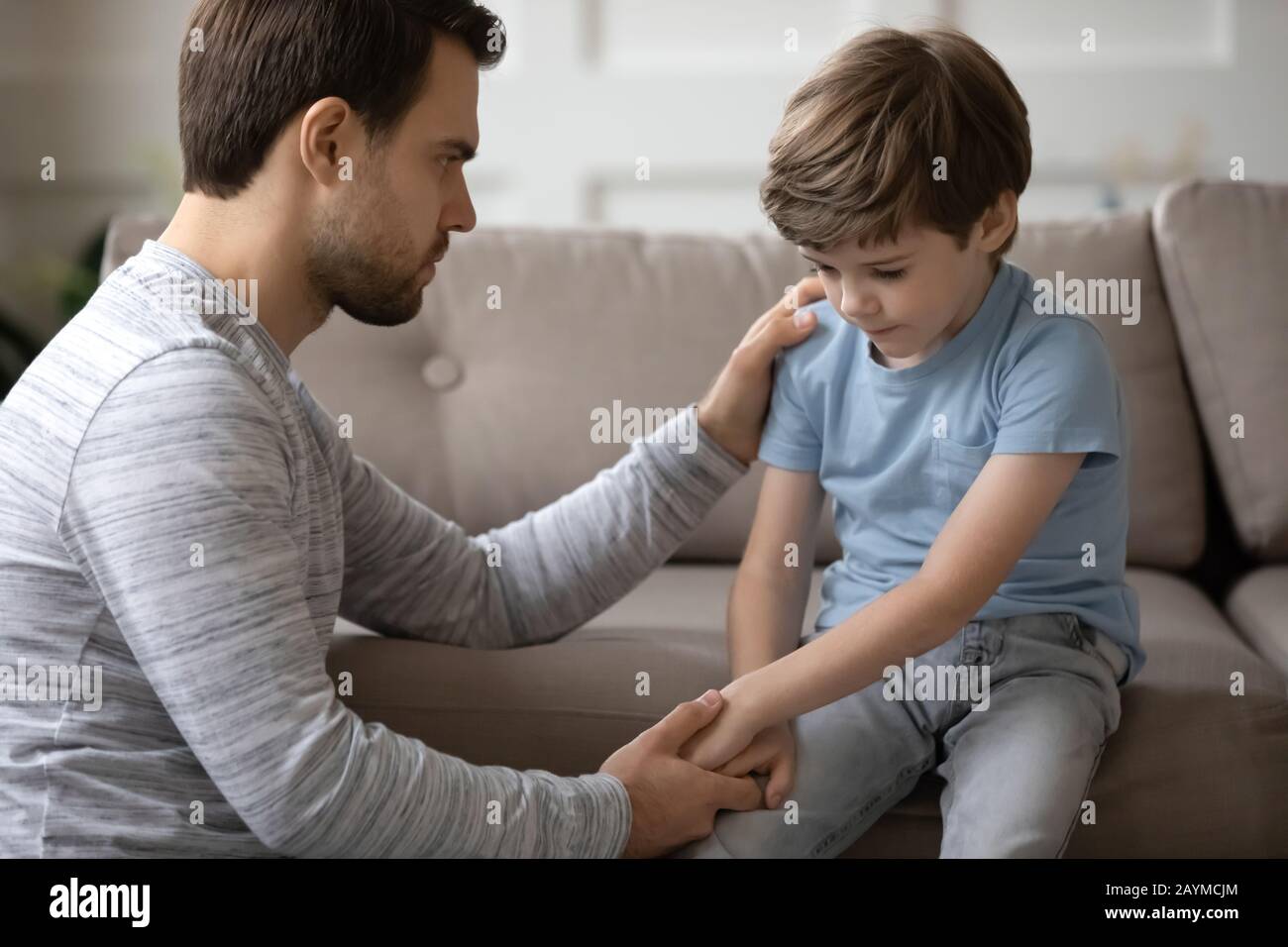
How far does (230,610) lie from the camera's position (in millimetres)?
889

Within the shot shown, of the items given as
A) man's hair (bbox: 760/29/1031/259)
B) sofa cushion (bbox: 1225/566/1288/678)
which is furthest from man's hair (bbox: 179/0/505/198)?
sofa cushion (bbox: 1225/566/1288/678)

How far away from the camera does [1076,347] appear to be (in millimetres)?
1094

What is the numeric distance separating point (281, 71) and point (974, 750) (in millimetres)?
788

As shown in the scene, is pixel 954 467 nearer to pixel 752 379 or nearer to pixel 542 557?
pixel 752 379

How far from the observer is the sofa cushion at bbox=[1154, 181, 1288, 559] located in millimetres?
1637

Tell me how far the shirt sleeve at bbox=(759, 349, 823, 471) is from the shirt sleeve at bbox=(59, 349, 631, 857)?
50cm

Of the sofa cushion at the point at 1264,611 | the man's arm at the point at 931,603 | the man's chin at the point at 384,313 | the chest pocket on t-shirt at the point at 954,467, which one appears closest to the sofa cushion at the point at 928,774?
the sofa cushion at the point at 1264,611

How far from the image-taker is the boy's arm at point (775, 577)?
3.93 ft

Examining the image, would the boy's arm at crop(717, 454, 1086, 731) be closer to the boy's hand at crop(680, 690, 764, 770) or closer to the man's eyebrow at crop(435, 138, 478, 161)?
the boy's hand at crop(680, 690, 764, 770)

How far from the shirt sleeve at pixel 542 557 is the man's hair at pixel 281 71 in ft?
1.23

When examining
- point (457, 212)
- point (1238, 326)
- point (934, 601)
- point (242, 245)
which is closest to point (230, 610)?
point (242, 245)

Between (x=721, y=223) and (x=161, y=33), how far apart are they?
129 centimetres

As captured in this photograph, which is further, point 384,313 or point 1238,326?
point 1238,326
